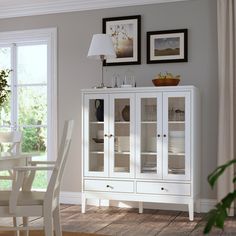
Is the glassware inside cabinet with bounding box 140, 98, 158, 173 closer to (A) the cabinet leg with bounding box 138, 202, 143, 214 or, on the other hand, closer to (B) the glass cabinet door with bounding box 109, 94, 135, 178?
(B) the glass cabinet door with bounding box 109, 94, 135, 178

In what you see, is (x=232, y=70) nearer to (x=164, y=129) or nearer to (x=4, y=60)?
(x=164, y=129)

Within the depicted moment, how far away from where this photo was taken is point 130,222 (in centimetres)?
423

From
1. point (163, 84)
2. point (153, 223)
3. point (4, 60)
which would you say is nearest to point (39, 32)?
point (4, 60)

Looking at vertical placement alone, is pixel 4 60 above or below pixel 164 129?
above

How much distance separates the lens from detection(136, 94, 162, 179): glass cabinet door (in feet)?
14.5

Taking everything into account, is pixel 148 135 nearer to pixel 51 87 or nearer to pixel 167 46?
pixel 167 46

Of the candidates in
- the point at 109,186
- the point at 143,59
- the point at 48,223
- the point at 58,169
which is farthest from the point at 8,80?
the point at 48,223

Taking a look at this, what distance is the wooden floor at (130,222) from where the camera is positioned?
12.6 ft

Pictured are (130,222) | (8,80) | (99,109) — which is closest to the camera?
(130,222)

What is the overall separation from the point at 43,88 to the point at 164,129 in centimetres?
191

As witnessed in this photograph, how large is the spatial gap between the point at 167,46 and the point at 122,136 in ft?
3.84

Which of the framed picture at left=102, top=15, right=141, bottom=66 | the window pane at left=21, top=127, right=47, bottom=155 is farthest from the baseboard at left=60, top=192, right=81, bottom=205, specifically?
the framed picture at left=102, top=15, right=141, bottom=66

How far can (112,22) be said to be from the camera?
5098 mm

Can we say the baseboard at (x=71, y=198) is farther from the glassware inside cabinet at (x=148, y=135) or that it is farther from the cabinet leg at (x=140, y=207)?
the glassware inside cabinet at (x=148, y=135)
